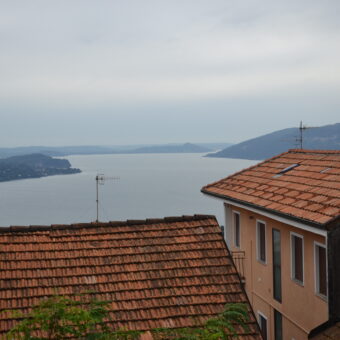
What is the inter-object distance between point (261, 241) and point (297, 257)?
7.67 ft

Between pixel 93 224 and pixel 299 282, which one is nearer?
pixel 93 224

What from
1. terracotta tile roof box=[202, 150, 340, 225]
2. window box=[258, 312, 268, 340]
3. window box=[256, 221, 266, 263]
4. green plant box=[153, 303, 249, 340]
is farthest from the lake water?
green plant box=[153, 303, 249, 340]

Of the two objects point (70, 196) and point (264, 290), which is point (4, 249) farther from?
point (70, 196)

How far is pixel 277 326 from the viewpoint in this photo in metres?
13.7

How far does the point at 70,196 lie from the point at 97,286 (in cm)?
11360

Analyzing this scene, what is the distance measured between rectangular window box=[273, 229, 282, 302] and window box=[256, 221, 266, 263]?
2.47 ft

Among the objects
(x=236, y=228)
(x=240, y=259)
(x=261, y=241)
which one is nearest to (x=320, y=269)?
(x=261, y=241)

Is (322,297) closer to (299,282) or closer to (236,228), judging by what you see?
(299,282)

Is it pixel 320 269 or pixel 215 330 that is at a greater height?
pixel 215 330

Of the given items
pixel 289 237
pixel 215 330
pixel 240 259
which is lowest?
pixel 240 259

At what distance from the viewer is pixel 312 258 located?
36.6 feet

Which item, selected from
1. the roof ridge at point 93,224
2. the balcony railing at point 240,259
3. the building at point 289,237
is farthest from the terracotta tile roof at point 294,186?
the roof ridge at point 93,224

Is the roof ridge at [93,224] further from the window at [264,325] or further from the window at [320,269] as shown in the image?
the window at [264,325]

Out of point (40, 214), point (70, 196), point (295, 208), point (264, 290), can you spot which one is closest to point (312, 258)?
point (295, 208)
